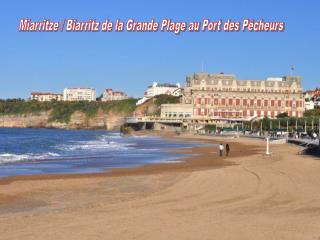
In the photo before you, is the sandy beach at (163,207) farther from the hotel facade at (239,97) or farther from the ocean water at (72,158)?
the hotel facade at (239,97)

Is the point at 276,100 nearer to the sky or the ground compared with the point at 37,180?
nearer to the sky

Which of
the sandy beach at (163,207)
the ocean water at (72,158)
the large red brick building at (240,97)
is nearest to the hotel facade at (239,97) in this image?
the large red brick building at (240,97)

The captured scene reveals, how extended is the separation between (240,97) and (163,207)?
148 metres

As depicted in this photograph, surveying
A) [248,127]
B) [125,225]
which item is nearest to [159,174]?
[125,225]

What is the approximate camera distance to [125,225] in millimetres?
12820

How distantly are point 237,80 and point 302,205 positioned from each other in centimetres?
14955

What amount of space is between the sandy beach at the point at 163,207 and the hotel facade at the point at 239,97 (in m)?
134

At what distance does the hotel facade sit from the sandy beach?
13415cm

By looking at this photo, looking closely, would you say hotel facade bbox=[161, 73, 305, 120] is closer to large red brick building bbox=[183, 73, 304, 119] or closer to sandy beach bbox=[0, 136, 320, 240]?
large red brick building bbox=[183, 73, 304, 119]

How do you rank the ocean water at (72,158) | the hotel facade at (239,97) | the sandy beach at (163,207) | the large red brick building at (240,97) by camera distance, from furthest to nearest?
the large red brick building at (240,97) < the hotel facade at (239,97) < the ocean water at (72,158) < the sandy beach at (163,207)

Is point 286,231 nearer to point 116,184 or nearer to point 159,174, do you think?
point 116,184

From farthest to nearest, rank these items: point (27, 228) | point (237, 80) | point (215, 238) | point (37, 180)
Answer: point (237, 80) < point (37, 180) < point (27, 228) < point (215, 238)

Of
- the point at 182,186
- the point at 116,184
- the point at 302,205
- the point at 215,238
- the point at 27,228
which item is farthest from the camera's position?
the point at 116,184

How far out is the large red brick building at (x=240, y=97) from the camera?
159m
